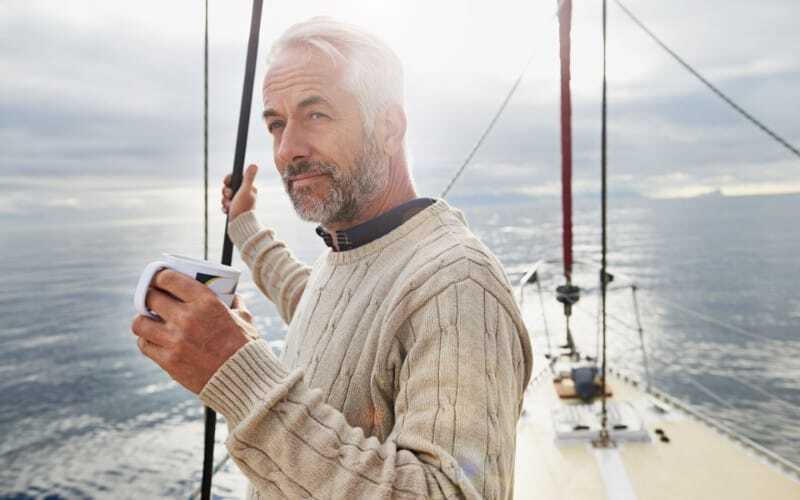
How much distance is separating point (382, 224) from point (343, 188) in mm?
119

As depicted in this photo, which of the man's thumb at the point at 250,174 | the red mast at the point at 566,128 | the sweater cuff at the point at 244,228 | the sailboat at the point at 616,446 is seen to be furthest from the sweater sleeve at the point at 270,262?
the red mast at the point at 566,128

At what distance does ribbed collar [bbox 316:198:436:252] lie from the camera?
118 cm

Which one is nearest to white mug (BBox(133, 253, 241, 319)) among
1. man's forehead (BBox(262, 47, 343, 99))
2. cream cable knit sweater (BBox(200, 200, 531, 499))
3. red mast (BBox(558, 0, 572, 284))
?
cream cable knit sweater (BBox(200, 200, 531, 499))

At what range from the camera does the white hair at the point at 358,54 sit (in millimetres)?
1126

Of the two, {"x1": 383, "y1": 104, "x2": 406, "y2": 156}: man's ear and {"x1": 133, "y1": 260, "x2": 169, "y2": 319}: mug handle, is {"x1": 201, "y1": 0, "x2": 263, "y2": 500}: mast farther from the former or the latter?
{"x1": 133, "y1": 260, "x2": 169, "y2": 319}: mug handle

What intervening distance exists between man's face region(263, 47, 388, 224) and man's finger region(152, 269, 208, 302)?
43 cm

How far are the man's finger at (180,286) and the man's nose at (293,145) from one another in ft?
1.42

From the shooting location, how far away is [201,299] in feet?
2.53

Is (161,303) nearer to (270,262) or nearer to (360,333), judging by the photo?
(360,333)

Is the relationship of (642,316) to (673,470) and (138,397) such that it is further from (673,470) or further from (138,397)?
(673,470)

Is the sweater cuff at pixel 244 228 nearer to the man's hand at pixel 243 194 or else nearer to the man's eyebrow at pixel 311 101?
the man's hand at pixel 243 194

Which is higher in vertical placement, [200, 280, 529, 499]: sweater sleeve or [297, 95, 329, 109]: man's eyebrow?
[297, 95, 329, 109]: man's eyebrow

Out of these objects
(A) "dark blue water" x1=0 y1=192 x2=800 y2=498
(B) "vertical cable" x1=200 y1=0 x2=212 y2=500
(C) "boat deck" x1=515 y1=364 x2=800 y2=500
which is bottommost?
(A) "dark blue water" x1=0 y1=192 x2=800 y2=498

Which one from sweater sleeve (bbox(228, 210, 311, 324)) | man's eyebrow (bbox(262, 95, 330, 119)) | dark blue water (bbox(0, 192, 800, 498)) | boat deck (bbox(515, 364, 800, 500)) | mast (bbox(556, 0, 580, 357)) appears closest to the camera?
man's eyebrow (bbox(262, 95, 330, 119))
